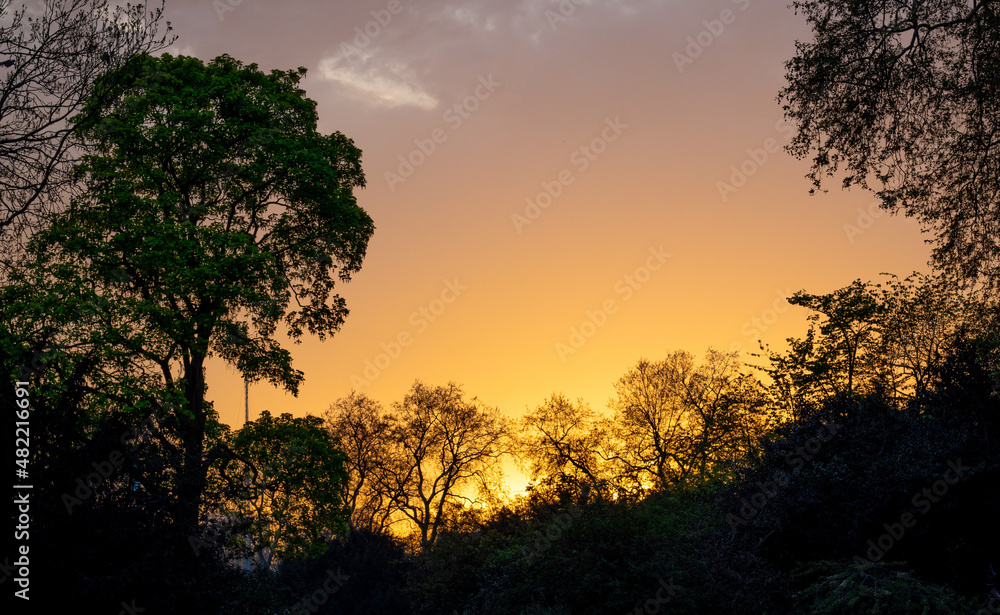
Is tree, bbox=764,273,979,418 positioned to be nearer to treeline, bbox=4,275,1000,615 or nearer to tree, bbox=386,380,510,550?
treeline, bbox=4,275,1000,615

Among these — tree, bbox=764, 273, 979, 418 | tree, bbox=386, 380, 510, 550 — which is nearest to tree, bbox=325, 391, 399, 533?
tree, bbox=386, 380, 510, 550

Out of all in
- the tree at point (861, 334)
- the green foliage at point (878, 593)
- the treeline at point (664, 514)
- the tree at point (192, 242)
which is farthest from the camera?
the tree at point (861, 334)

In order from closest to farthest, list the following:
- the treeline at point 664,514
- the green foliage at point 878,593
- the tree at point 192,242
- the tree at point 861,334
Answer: the treeline at point 664,514
the green foliage at point 878,593
the tree at point 192,242
the tree at point 861,334

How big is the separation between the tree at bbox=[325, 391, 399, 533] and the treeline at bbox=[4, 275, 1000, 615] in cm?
891

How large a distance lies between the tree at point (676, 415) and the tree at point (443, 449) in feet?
26.8

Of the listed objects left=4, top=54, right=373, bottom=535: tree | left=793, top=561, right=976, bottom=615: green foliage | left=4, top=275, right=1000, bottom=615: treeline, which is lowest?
left=793, top=561, right=976, bottom=615: green foliage

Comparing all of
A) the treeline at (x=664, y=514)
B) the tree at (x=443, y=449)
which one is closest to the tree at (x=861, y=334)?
the treeline at (x=664, y=514)

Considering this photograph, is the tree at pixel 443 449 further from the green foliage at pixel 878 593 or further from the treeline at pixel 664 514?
the green foliage at pixel 878 593

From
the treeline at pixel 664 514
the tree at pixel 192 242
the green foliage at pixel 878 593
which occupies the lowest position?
the green foliage at pixel 878 593

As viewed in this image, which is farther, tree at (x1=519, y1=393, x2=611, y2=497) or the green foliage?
tree at (x1=519, y1=393, x2=611, y2=497)

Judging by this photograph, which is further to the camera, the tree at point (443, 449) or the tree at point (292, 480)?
the tree at point (443, 449)

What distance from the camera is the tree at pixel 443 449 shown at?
163 ft

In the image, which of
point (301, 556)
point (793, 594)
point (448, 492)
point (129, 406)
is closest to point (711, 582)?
point (793, 594)

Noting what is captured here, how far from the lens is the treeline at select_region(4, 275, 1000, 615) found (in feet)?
32.6
